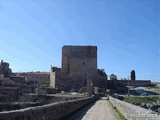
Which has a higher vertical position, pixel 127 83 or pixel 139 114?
pixel 127 83

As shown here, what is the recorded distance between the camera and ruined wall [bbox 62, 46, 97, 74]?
216ft

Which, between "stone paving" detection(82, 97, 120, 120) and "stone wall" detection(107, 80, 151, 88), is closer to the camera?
"stone paving" detection(82, 97, 120, 120)

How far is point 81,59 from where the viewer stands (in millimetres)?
66188

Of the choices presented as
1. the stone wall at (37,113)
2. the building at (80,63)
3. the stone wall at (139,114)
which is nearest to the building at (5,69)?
the building at (80,63)

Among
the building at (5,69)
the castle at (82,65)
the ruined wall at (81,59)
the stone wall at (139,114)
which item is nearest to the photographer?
the stone wall at (139,114)

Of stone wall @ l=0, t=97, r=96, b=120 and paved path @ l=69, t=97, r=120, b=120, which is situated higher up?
stone wall @ l=0, t=97, r=96, b=120

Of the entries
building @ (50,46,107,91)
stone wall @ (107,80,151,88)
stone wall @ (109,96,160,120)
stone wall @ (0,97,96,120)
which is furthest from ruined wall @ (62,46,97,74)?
stone wall @ (109,96,160,120)

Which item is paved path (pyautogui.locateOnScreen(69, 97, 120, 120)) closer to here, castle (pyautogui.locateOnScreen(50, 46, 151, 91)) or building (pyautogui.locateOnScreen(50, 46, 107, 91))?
castle (pyautogui.locateOnScreen(50, 46, 151, 91))

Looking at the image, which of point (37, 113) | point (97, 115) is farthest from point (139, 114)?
point (97, 115)

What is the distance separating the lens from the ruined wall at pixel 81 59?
6575cm

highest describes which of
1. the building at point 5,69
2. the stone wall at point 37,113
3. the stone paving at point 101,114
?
the building at point 5,69

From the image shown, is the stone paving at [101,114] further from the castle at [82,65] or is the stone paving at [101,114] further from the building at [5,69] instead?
the building at [5,69]

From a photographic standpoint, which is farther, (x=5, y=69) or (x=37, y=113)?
(x=5, y=69)

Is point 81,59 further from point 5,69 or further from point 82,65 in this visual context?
point 5,69
